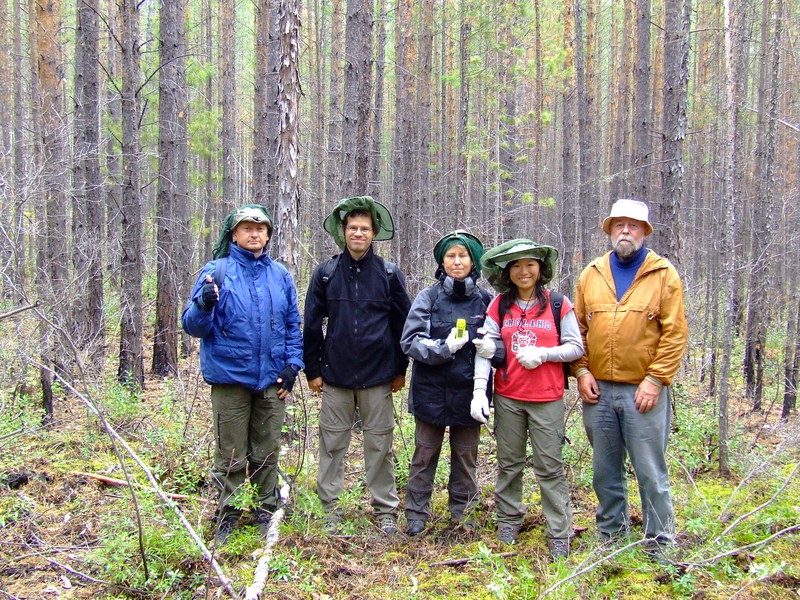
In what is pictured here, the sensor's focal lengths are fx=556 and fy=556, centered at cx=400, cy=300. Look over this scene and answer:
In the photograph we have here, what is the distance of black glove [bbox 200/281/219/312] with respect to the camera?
11.1 feet

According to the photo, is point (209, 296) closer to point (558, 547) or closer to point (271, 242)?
point (558, 547)

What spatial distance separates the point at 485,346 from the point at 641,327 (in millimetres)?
969

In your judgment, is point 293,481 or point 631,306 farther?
point 293,481

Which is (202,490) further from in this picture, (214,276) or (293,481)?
(214,276)

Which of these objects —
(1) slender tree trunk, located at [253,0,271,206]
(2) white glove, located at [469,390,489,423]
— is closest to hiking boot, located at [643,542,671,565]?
(2) white glove, located at [469,390,489,423]

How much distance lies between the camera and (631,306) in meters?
3.45

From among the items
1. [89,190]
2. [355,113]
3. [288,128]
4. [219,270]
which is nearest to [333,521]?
[219,270]

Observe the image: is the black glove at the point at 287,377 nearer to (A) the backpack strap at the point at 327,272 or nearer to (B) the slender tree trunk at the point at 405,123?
(A) the backpack strap at the point at 327,272

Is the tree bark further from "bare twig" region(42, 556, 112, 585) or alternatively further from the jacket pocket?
"bare twig" region(42, 556, 112, 585)

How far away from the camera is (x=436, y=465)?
4.04m

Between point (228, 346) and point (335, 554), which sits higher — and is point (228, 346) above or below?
above

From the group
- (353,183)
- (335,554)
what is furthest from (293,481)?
(353,183)

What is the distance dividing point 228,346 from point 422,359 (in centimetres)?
128

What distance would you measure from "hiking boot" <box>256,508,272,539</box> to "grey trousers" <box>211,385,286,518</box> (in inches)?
2.8
